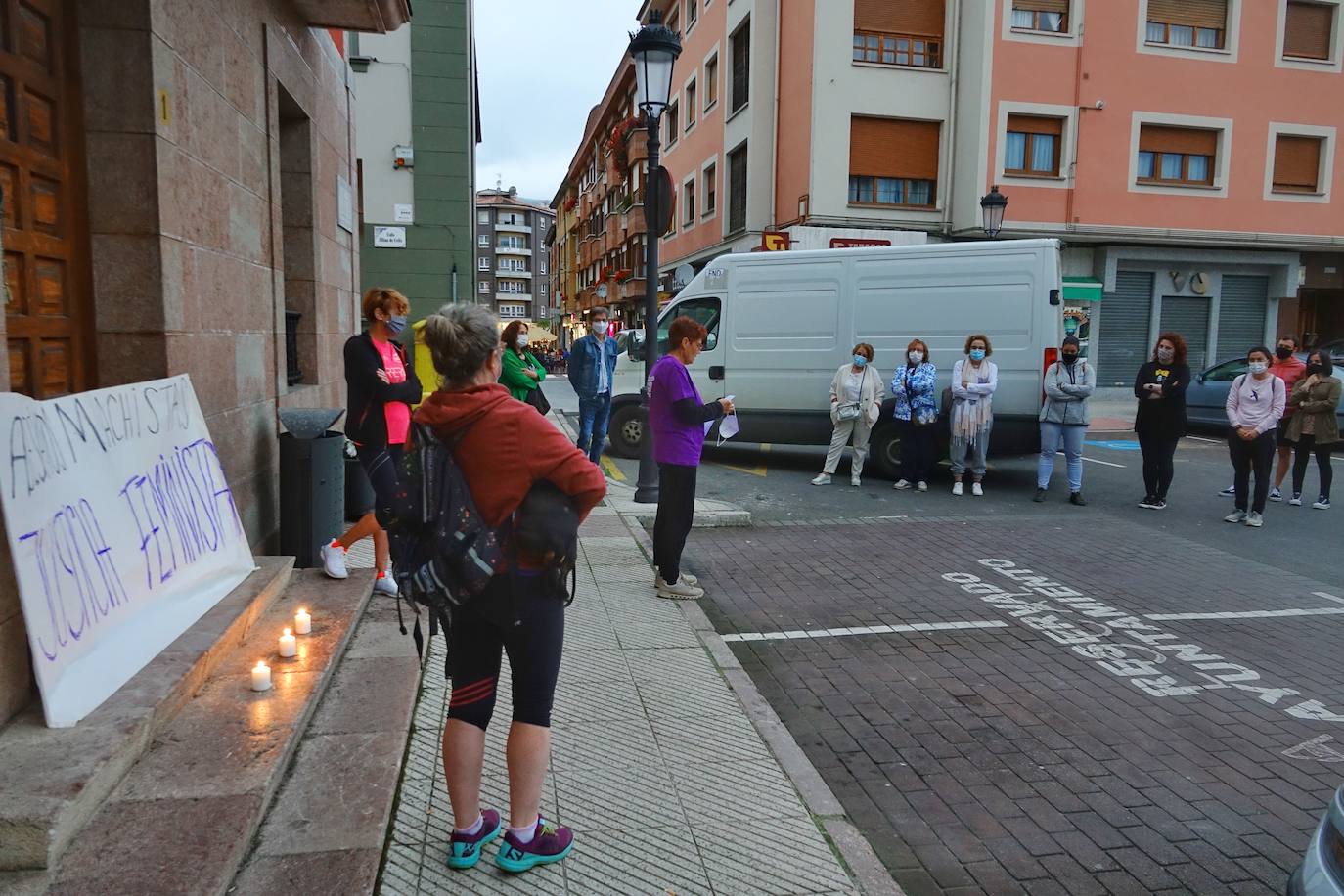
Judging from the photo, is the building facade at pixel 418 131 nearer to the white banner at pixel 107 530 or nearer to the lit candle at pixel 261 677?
the white banner at pixel 107 530

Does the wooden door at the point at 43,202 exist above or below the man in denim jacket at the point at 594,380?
above

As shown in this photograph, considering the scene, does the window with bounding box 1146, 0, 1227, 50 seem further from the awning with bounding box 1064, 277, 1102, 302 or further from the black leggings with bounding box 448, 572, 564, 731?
the black leggings with bounding box 448, 572, 564, 731

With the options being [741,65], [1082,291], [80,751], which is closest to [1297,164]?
[1082,291]

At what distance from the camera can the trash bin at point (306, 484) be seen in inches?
223

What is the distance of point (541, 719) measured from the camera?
2.80 metres

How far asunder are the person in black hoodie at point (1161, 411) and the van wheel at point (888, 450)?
2711 mm

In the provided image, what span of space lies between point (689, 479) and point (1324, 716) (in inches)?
137

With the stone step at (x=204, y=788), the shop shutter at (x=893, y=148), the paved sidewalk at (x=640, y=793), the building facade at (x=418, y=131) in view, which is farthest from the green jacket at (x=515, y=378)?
the shop shutter at (x=893, y=148)

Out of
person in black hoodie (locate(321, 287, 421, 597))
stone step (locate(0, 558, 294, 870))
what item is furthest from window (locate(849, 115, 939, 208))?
stone step (locate(0, 558, 294, 870))

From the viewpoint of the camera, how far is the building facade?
53.0 feet

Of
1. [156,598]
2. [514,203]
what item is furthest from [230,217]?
[514,203]

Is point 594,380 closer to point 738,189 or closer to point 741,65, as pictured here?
point 738,189

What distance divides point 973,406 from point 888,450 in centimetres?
138

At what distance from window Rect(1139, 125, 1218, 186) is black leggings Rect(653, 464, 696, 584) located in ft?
67.6
